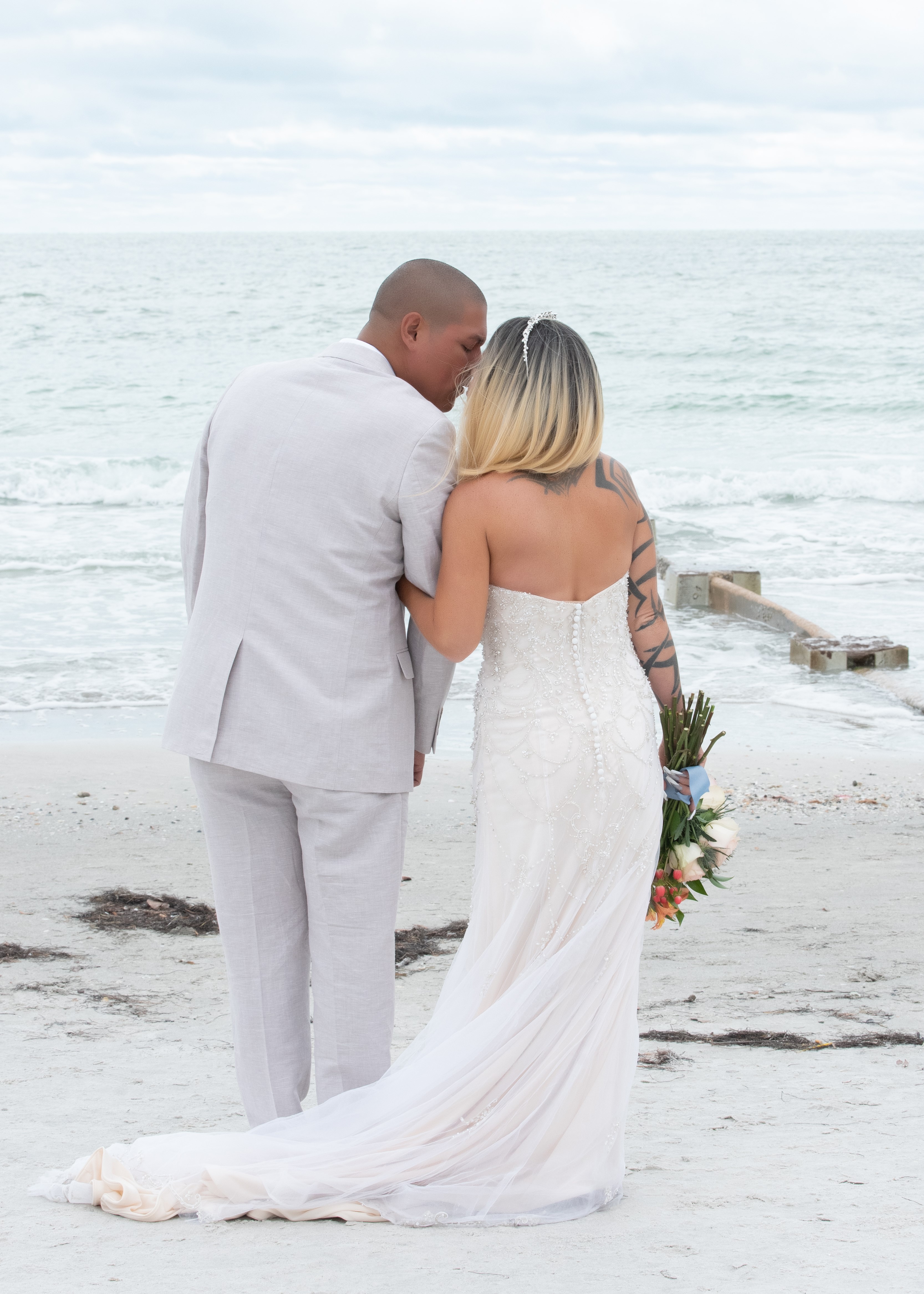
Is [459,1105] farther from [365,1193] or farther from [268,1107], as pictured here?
[268,1107]

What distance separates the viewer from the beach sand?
2.23 meters

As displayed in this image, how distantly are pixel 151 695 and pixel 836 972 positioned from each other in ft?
18.2

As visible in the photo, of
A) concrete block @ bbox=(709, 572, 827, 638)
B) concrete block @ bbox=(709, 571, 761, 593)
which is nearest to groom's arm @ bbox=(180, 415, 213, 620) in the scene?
concrete block @ bbox=(709, 572, 827, 638)

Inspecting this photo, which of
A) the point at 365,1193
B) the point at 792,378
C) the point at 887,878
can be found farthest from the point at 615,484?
the point at 792,378

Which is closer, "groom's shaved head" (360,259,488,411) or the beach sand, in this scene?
the beach sand

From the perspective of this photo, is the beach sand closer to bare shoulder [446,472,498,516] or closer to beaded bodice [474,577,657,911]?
beaded bodice [474,577,657,911]

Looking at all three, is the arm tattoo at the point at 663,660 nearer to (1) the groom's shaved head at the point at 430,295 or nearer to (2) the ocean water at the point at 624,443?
(1) the groom's shaved head at the point at 430,295

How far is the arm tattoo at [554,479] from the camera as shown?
2479 mm

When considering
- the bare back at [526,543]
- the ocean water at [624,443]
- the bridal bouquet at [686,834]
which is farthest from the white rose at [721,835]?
the ocean water at [624,443]

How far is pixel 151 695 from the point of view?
8.64m

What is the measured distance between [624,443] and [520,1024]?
2150 cm

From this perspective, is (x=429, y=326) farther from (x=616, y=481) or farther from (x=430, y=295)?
(x=616, y=481)

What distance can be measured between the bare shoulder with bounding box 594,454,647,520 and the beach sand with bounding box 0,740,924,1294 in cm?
142

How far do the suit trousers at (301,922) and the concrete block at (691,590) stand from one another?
9.12 metres
